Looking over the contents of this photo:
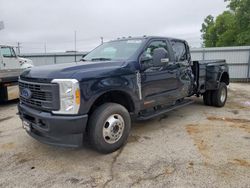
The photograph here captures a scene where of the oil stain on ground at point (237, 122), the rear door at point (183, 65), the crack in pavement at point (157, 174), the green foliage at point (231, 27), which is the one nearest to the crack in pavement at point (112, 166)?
the crack in pavement at point (157, 174)

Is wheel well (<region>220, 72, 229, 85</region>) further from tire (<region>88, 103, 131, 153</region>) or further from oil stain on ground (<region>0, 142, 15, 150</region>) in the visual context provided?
oil stain on ground (<region>0, 142, 15, 150</region>)

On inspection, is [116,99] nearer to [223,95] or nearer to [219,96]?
[219,96]

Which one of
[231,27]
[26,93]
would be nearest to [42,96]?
[26,93]

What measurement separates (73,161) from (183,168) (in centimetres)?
168

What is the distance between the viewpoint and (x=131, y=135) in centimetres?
456

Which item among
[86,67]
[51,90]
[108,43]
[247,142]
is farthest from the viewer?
[108,43]

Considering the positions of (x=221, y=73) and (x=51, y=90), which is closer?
(x=51, y=90)

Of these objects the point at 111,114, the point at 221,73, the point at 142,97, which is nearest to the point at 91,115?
the point at 111,114

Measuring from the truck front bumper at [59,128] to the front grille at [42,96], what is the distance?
0.12m

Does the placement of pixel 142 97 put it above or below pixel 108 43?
below

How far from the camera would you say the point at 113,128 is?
3658 millimetres

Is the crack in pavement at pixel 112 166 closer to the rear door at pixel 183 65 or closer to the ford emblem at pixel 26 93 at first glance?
the ford emblem at pixel 26 93

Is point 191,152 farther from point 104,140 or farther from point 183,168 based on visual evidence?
point 104,140

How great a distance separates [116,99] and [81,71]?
988 millimetres
